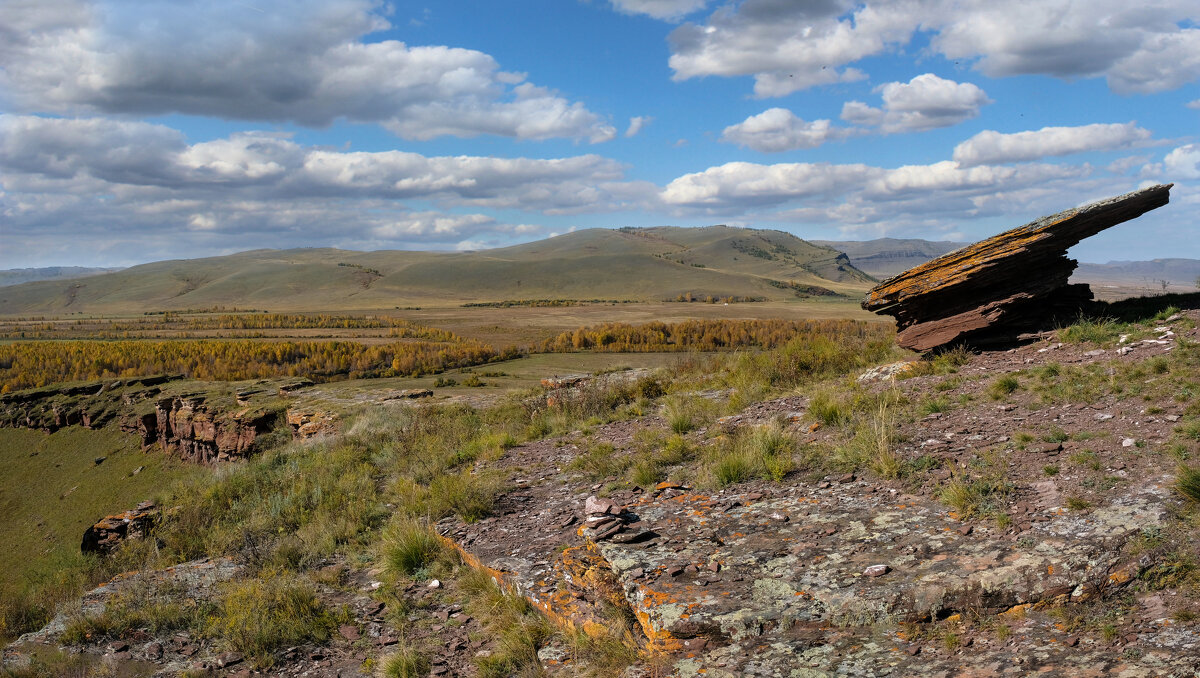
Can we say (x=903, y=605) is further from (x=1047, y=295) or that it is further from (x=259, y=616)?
(x=1047, y=295)

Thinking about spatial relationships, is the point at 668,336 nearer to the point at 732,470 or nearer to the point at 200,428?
the point at 200,428

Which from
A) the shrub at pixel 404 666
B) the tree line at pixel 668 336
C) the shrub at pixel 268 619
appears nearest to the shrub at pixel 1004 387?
the shrub at pixel 404 666

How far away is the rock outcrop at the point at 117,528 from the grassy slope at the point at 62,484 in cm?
521

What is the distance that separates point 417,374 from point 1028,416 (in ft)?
148

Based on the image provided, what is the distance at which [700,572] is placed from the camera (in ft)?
17.2

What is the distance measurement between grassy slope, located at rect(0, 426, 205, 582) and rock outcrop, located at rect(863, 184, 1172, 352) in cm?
2349

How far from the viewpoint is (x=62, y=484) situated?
103 feet

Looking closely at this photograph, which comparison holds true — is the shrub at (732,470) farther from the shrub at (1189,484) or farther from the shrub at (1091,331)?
the shrub at (1091,331)

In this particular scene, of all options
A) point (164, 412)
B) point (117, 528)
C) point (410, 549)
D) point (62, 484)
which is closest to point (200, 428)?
point (164, 412)

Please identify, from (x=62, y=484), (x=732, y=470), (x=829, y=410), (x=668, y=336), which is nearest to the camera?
(x=732, y=470)

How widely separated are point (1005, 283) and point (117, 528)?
2174cm

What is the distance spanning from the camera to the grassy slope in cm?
2358

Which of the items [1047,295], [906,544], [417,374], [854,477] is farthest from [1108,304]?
[417,374]

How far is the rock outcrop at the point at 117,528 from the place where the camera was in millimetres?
14445
